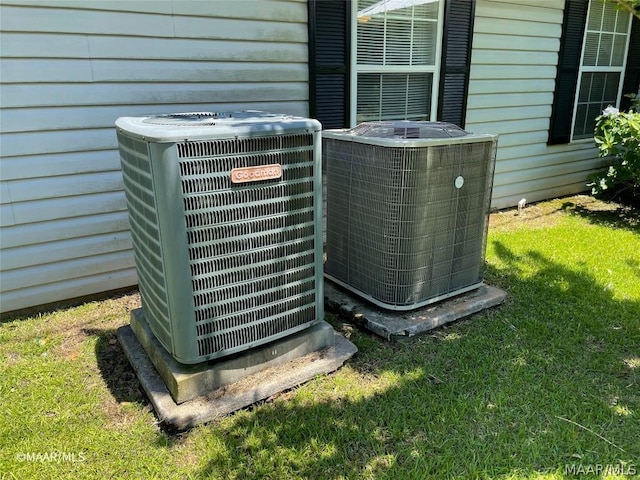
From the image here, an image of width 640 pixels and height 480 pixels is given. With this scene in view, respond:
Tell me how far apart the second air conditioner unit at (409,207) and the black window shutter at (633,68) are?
4527 mm

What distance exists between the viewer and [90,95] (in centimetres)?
288

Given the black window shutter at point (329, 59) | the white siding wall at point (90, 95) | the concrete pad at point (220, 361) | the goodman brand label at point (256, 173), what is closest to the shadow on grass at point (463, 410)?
the concrete pad at point (220, 361)

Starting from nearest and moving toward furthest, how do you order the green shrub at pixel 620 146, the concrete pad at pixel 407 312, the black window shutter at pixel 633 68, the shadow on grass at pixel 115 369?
the shadow on grass at pixel 115 369 → the concrete pad at pixel 407 312 → the green shrub at pixel 620 146 → the black window shutter at pixel 633 68

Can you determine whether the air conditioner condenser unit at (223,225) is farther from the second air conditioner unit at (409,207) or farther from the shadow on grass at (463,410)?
the second air conditioner unit at (409,207)

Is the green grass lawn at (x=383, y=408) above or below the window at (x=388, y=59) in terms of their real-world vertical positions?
below

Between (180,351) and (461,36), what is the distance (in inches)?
153

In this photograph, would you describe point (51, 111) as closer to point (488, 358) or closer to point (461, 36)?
point (488, 358)

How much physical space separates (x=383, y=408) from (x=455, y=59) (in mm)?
3508

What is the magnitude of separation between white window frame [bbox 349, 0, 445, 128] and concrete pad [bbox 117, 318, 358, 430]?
220 cm

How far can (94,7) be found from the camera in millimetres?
2771

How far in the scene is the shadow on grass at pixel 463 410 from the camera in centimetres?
188

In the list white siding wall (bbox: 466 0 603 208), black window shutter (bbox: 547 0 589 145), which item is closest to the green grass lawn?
white siding wall (bbox: 466 0 603 208)

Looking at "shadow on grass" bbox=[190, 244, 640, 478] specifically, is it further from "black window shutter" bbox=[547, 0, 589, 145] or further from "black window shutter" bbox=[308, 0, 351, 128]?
"black window shutter" bbox=[547, 0, 589, 145]

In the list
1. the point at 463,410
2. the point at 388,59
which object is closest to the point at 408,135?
the point at 388,59
